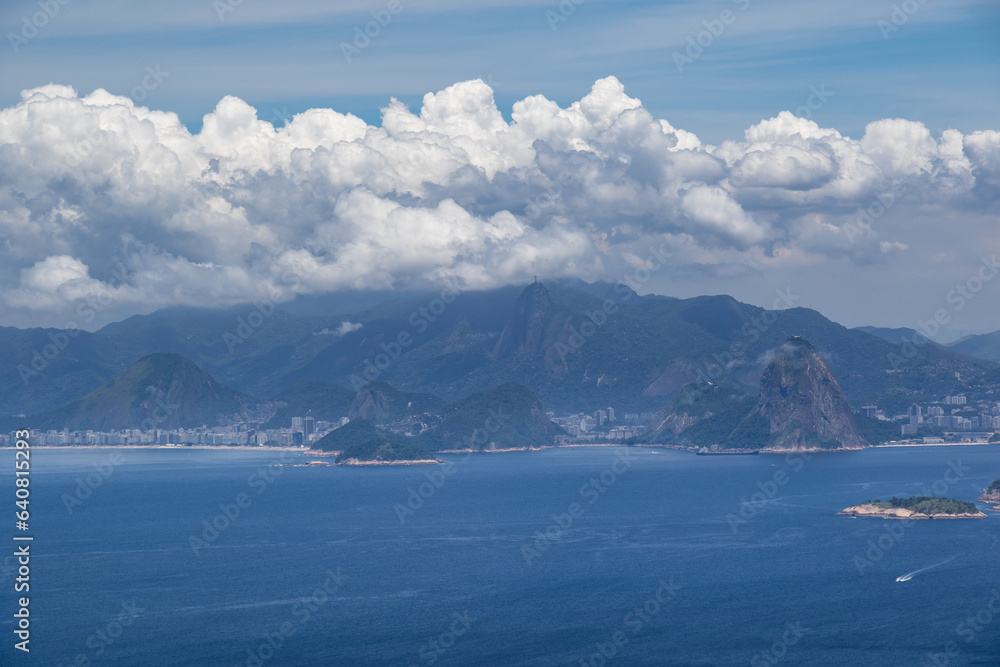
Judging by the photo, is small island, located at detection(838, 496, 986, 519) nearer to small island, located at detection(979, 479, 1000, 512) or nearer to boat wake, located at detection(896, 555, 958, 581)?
small island, located at detection(979, 479, 1000, 512)

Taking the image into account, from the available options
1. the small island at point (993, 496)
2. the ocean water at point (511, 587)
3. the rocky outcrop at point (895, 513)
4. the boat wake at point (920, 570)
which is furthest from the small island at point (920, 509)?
the boat wake at point (920, 570)

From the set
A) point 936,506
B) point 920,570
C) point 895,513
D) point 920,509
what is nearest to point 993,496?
point 936,506

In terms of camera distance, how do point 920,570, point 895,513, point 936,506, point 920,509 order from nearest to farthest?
point 920,570
point 936,506
point 920,509
point 895,513

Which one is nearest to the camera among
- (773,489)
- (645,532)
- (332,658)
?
(332,658)

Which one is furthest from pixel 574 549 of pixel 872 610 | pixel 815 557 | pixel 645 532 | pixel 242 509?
pixel 242 509

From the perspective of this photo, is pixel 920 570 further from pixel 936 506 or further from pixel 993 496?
pixel 993 496

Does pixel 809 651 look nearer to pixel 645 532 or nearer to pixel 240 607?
pixel 240 607
